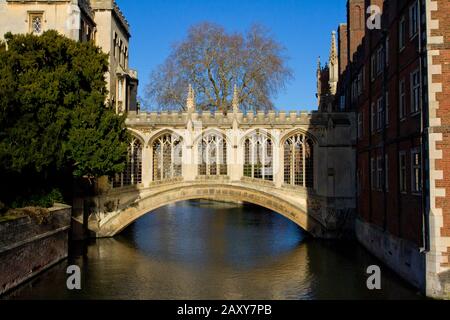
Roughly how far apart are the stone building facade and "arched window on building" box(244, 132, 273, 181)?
755cm

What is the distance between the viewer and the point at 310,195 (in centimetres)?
2489

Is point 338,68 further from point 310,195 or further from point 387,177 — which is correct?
point 387,177

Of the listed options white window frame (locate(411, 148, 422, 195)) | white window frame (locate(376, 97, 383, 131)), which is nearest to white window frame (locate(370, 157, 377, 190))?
white window frame (locate(376, 97, 383, 131))

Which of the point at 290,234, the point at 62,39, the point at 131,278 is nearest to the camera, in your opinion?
the point at 131,278

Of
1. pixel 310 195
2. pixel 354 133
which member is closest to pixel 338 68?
pixel 354 133

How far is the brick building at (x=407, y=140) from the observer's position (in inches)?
494

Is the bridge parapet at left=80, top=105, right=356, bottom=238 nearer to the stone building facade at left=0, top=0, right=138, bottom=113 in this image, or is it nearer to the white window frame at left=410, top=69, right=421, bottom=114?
the stone building facade at left=0, top=0, right=138, bottom=113

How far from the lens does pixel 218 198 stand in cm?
2552

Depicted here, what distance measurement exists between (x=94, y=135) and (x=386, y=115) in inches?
467

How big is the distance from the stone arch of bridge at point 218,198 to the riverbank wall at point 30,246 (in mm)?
5801

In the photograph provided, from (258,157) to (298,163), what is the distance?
91.4 inches

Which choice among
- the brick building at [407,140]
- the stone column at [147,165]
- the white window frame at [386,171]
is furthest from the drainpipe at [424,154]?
the stone column at [147,165]

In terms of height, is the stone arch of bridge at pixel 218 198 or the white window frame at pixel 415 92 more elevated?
the white window frame at pixel 415 92

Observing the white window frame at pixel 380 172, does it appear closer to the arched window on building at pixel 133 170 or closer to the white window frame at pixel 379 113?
the white window frame at pixel 379 113
